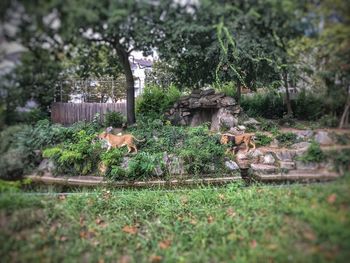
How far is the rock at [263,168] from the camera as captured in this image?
4684mm

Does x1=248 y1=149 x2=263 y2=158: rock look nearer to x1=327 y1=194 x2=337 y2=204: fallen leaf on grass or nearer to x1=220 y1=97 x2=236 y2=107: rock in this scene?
x1=220 y1=97 x2=236 y2=107: rock

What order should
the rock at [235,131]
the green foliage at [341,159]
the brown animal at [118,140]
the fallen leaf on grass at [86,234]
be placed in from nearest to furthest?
the green foliage at [341,159]
the fallen leaf on grass at [86,234]
the brown animal at [118,140]
the rock at [235,131]

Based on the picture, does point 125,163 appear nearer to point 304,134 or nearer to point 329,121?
point 304,134

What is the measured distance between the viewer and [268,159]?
16.5 feet

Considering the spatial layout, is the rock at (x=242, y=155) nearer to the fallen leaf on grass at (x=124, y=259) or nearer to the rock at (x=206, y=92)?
the rock at (x=206, y=92)

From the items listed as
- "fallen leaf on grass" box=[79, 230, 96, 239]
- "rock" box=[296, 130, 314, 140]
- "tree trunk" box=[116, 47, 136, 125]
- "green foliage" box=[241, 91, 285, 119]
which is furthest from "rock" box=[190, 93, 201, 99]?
"fallen leaf on grass" box=[79, 230, 96, 239]

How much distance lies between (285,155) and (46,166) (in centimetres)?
380

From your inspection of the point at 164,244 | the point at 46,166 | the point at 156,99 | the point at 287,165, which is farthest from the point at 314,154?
the point at 156,99

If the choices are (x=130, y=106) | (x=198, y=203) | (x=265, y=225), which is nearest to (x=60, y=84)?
(x=130, y=106)

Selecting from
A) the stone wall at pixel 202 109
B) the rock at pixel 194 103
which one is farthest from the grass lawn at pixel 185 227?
the rock at pixel 194 103

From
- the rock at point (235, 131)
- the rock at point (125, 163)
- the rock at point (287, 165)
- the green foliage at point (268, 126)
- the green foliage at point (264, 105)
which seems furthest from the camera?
the rock at point (235, 131)

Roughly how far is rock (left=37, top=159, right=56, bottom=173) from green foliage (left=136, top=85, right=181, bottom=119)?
319 cm

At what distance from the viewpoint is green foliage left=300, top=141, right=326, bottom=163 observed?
135 inches

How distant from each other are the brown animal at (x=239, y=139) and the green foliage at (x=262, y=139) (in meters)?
0.10
